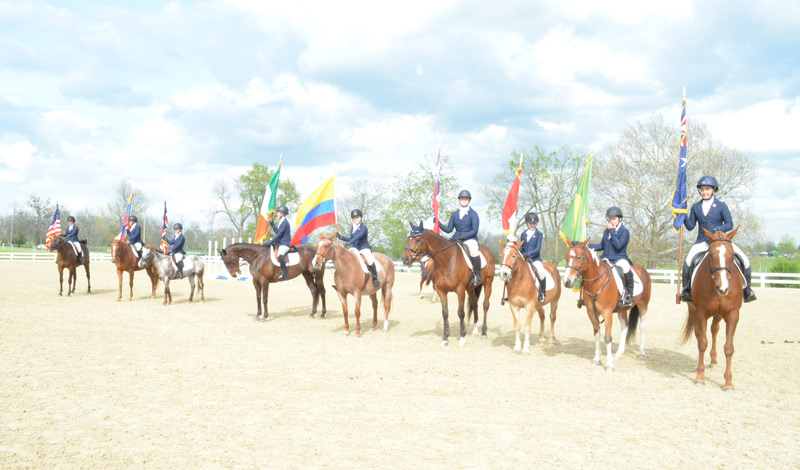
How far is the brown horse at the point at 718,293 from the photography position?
280 inches

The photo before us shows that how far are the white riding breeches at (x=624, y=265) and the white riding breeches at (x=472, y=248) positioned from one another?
2.81 m

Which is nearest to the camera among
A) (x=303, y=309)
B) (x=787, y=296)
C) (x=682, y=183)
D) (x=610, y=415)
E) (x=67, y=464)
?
(x=67, y=464)

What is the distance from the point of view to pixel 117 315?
13.9 meters

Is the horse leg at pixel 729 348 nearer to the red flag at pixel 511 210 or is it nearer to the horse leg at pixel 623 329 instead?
the horse leg at pixel 623 329

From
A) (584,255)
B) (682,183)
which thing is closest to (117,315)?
(584,255)

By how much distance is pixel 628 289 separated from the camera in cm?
898

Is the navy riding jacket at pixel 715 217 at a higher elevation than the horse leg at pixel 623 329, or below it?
higher

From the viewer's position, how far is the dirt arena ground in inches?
187

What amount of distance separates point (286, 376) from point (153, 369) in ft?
7.28

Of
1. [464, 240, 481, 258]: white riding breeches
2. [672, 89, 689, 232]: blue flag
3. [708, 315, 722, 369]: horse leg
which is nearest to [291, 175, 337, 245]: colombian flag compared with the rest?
[464, 240, 481, 258]: white riding breeches

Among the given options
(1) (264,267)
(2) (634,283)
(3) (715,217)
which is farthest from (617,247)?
(1) (264,267)

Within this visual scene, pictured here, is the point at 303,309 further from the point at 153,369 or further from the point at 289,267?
the point at 153,369

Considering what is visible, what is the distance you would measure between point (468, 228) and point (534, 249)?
1.54m

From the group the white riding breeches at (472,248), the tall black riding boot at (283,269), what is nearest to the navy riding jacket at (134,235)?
the tall black riding boot at (283,269)
